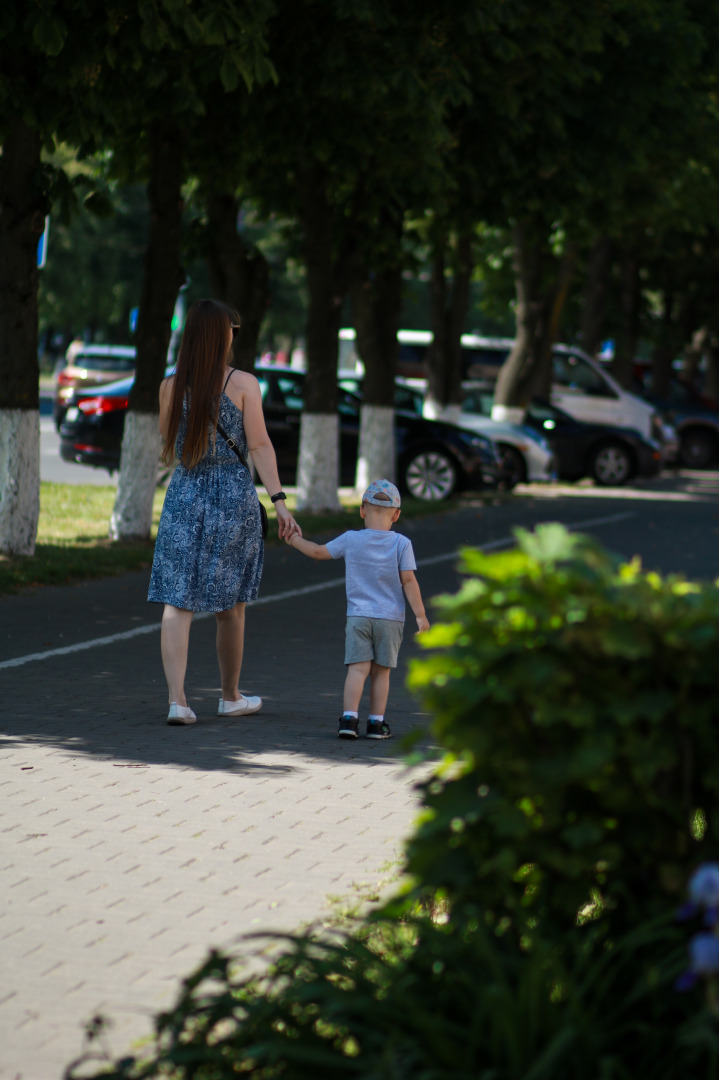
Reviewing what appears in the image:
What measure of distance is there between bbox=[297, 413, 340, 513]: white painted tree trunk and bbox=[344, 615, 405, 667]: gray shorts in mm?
11573

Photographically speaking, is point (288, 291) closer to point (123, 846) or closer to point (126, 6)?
point (126, 6)

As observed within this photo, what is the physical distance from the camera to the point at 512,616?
2764 mm

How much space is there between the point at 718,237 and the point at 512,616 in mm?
40123

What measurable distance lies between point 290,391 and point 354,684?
15039 mm

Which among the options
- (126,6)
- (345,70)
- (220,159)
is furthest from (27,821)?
(220,159)

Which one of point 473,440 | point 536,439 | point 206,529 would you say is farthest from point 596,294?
point 206,529

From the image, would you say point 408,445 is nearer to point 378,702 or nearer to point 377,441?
point 377,441

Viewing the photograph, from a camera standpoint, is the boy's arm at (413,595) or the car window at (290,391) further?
the car window at (290,391)

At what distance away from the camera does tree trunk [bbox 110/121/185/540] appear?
14492mm

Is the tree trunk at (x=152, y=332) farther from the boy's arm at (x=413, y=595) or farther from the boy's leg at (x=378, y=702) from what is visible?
the boy's arm at (x=413, y=595)

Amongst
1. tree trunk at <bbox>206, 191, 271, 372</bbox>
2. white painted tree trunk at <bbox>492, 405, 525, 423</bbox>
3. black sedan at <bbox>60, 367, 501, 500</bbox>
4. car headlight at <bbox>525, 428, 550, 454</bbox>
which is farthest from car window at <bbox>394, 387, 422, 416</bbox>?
tree trunk at <bbox>206, 191, 271, 372</bbox>

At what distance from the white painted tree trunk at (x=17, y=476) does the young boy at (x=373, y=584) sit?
6.26 m

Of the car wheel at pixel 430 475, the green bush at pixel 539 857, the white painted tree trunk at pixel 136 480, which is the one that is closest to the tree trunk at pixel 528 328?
the car wheel at pixel 430 475

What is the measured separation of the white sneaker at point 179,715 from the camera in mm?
6934
